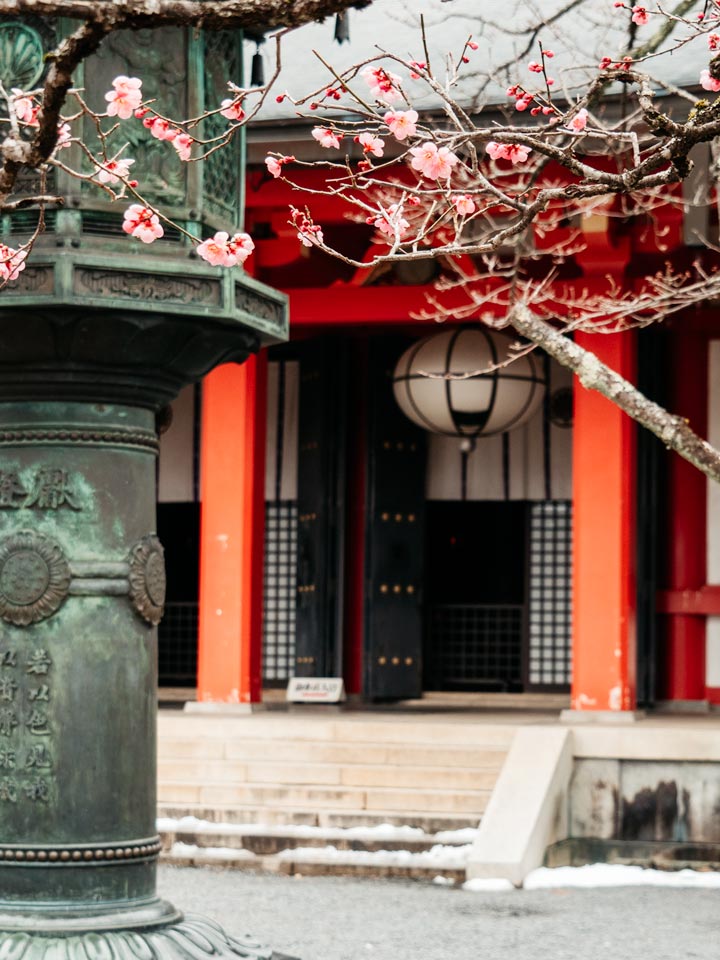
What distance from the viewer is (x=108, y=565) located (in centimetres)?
645

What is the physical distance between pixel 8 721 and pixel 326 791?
5.03 metres

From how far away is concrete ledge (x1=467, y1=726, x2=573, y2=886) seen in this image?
976cm

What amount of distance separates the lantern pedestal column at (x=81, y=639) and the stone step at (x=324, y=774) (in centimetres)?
471

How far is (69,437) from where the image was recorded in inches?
254

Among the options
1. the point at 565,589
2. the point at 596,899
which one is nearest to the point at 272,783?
the point at 596,899

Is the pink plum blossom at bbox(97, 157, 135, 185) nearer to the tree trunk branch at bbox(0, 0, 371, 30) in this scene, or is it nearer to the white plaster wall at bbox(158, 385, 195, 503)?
the tree trunk branch at bbox(0, 0, 371, 30)

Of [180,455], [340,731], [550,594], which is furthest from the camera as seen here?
[180,455]

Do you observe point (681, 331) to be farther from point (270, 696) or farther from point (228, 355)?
point (228, 355)

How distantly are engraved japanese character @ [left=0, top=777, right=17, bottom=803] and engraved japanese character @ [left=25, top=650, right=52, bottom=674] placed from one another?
1.37 feet

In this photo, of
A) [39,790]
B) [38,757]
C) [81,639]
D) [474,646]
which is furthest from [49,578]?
[474,646]

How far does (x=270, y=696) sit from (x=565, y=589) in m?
3.01

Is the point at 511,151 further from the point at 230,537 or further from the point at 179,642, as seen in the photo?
the point at 179,642

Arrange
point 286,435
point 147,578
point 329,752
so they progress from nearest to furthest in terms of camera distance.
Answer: point 147,578 < point 329,752 < point 286,435

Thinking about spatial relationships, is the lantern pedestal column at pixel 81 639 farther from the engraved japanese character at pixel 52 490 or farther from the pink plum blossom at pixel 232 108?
the pink plum blossom at pixel 232 108
